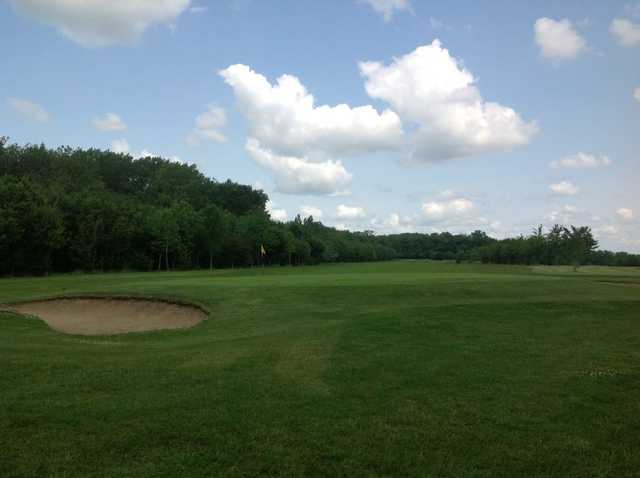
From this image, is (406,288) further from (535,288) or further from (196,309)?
(196,309)

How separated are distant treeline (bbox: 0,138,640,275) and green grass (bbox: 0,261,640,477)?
4563cm

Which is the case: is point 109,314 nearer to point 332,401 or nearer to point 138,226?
point 332,401

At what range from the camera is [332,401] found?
8148 mm

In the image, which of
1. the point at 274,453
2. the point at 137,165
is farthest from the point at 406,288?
the point at 137,165

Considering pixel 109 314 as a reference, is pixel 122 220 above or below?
above

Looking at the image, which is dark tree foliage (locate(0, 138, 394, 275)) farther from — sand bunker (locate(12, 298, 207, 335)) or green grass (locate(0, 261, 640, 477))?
green grass (locate(0, 261, 640, 477))

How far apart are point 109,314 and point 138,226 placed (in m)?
52.2

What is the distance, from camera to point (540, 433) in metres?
6.94

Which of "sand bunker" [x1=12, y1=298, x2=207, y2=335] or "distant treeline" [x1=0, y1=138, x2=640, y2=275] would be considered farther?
"distant treeline" [x1=0, y1=138, x2=640, y2=275]

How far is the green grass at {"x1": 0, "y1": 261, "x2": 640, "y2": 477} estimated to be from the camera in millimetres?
5969

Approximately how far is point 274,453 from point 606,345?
35.9ft

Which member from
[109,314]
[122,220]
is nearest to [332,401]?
[109,314]

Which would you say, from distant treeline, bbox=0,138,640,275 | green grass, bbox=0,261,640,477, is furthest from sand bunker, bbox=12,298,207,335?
distant treeline, bbox=0,138,640,275

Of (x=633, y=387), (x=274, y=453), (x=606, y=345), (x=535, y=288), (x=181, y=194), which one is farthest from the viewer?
(x=181, y=194)
